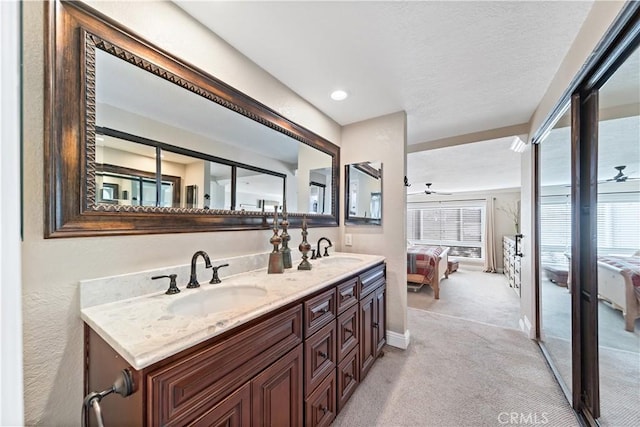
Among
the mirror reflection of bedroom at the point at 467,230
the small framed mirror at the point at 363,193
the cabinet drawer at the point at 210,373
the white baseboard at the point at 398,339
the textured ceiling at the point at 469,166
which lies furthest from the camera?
the mirror reflection of bedroom at the point at 467,230

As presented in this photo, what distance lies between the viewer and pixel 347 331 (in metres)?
1.68

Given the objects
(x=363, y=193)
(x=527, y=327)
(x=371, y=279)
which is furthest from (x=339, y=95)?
(x=527, y=327)

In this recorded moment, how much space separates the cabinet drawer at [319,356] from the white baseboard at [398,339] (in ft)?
3.76

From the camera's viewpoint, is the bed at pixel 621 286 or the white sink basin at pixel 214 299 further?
the bed at pixel 621 286

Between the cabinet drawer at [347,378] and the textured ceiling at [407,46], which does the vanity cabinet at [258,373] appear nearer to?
the cabinet drawer at [347,378]

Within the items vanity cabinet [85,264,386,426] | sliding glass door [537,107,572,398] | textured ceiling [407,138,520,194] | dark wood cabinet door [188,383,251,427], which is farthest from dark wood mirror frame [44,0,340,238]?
textured ceiling [407,138,520,194]

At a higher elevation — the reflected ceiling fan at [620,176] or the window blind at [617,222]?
the reflected ceiling fan at [620,176]

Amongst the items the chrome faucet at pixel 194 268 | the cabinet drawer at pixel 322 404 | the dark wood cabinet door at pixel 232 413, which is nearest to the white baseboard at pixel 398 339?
the cabinet drawer at pixel 322 404

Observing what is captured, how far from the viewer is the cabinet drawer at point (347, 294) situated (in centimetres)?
158

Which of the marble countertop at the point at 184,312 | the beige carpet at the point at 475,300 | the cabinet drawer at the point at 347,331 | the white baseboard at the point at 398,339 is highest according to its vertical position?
the marble countertop at the point at 184,312

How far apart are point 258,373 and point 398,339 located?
1836 mm

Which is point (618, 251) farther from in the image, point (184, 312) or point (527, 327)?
point (184, 312)

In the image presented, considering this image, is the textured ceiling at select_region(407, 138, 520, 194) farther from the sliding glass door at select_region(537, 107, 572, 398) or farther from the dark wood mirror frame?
the dark wood mirror frame

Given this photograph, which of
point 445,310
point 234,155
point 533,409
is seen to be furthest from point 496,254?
point 234,155
